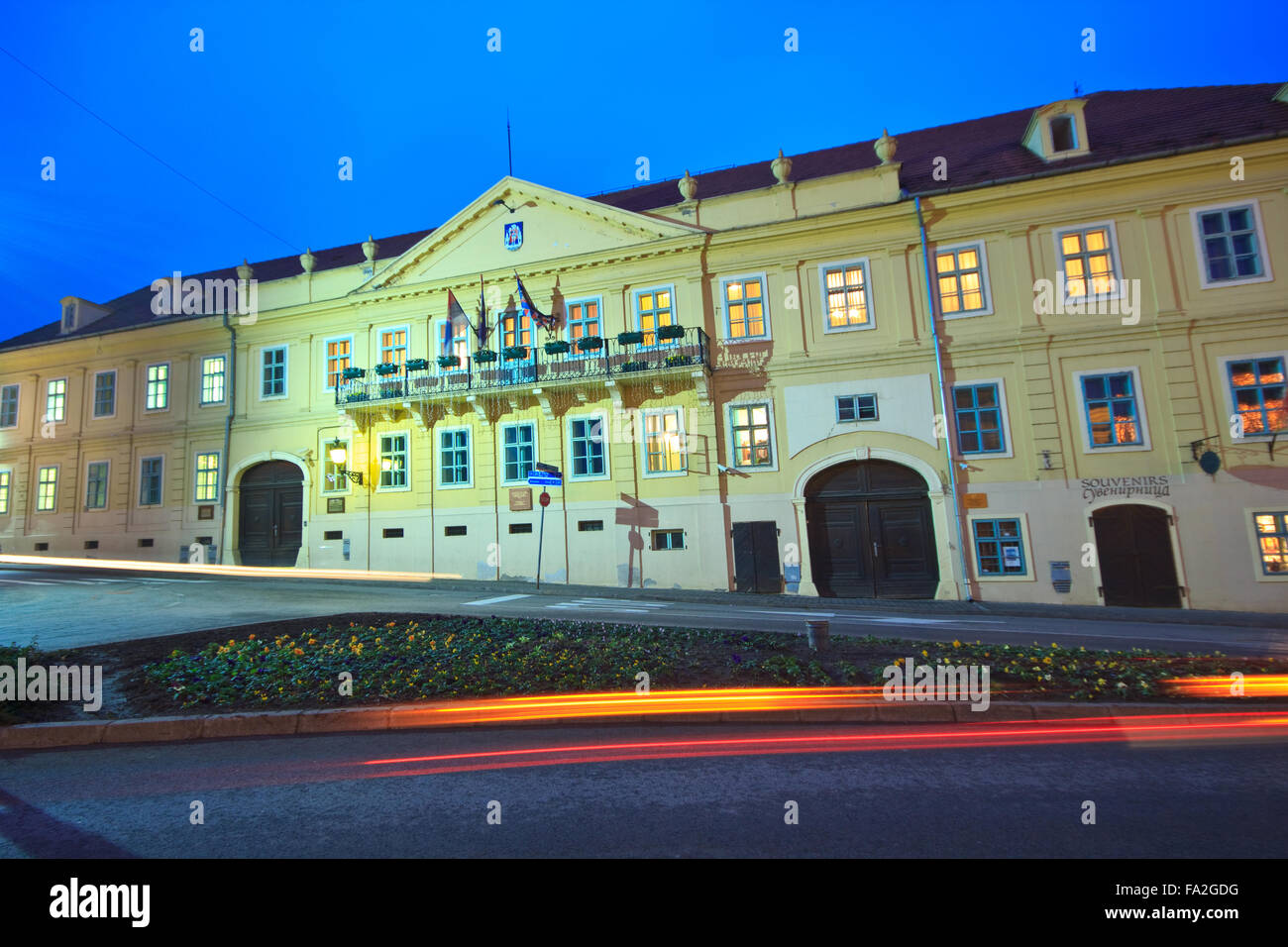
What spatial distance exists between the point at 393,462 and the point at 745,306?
14288mm

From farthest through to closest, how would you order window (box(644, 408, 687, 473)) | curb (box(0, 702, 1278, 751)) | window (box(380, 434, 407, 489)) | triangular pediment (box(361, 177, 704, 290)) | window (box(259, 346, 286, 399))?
1. window (box(259, 346, 286, 399))
2. window (box(380, 434, 407, 489))
3. triangular pediment (box(361, 177, 704, 290))
4. window (box(644, 408, 687, 473))
5. curb (box(0, 702, 1278, 751))

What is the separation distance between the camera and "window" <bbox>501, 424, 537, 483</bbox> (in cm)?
2250

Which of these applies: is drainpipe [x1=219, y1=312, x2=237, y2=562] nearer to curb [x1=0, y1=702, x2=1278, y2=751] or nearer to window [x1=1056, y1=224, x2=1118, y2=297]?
curb [x1=0, y1=702, x2=1278, y2=751]

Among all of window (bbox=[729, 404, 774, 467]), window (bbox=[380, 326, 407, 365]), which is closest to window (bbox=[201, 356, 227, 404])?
window (bbox=[380, 326, 407, 365])

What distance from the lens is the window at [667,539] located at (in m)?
20.6

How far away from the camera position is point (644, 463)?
2123cm

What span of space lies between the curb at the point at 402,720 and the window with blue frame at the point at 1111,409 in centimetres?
1384

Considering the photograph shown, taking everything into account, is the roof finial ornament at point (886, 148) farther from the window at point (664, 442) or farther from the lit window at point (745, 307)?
the window at point (664, 442)

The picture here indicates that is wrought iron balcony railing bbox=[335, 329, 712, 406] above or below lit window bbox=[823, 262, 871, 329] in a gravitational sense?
below

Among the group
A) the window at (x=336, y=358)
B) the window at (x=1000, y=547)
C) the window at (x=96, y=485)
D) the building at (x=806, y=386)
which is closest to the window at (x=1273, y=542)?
the building at (x=806, y=386)

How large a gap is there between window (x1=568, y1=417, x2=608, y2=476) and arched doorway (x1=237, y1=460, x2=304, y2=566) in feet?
38.2

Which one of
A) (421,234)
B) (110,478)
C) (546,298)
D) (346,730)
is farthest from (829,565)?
(110,478)
